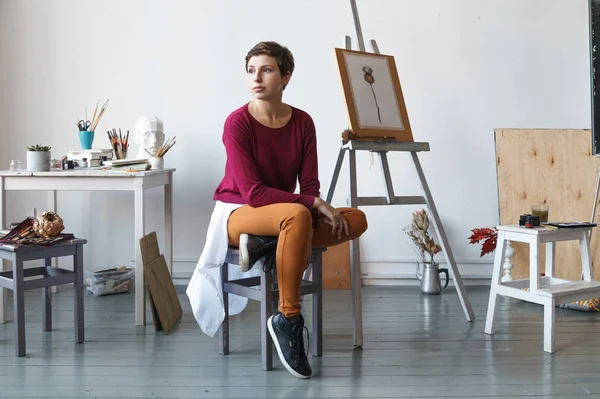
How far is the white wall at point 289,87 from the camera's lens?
3961mm

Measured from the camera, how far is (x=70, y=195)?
4.04 meters

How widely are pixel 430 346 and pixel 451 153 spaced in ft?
5.14

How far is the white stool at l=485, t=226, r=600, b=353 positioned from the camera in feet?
8.91

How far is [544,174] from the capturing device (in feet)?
12.8

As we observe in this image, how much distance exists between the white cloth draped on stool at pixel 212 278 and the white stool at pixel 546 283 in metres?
1.11

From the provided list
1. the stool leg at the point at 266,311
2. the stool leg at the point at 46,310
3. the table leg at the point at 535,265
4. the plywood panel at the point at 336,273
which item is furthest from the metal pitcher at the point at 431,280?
the stool leg at the point at 46,310

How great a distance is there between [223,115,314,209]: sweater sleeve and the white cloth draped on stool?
0.11m

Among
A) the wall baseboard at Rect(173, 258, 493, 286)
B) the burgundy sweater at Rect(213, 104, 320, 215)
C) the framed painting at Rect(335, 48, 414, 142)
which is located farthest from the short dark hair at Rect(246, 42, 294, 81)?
the wall baseboard at Rect(173, 258, 493, 286)

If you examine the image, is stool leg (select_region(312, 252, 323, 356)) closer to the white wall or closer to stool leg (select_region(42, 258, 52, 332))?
stool leg (select_region(42, 258, 52, 332))

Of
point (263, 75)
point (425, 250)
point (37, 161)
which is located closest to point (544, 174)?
point (425, 250)

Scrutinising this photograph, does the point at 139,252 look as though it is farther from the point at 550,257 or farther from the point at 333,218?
the point at 550,257

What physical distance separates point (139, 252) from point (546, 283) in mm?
1895

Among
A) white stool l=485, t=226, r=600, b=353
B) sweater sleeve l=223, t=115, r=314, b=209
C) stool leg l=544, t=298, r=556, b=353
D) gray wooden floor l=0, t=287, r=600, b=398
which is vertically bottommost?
gray wooden floor l=0, t=287, r=600, b=398

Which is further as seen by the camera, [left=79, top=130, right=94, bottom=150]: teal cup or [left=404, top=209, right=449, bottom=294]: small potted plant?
[left=404, top=209, right=449, bottom=294]: small potted plant
